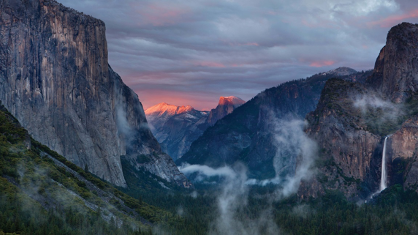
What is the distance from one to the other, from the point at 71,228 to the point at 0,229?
33.8 meters

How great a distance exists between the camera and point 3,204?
175125 millimetres

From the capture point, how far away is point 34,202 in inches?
7441

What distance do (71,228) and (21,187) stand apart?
27.8 meters

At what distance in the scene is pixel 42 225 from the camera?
175500 mm

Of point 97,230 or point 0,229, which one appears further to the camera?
point 97,230

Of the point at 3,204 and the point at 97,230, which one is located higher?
the point at 3,204

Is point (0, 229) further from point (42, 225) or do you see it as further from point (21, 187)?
point (21, 187)

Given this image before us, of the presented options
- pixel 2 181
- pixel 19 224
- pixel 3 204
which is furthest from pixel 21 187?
pixel 19 224

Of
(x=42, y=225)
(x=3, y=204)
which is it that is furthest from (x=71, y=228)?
(x=3, y=204)

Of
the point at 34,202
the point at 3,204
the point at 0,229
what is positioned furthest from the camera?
the point at 34,202

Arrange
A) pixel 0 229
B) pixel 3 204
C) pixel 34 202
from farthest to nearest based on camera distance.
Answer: pixel 34 202 < pixel 3 204 < pixel 0 229

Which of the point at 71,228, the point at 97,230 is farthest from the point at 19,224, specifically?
the point at 97,230

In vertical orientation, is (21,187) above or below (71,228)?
above

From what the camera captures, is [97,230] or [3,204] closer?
[3,204]
